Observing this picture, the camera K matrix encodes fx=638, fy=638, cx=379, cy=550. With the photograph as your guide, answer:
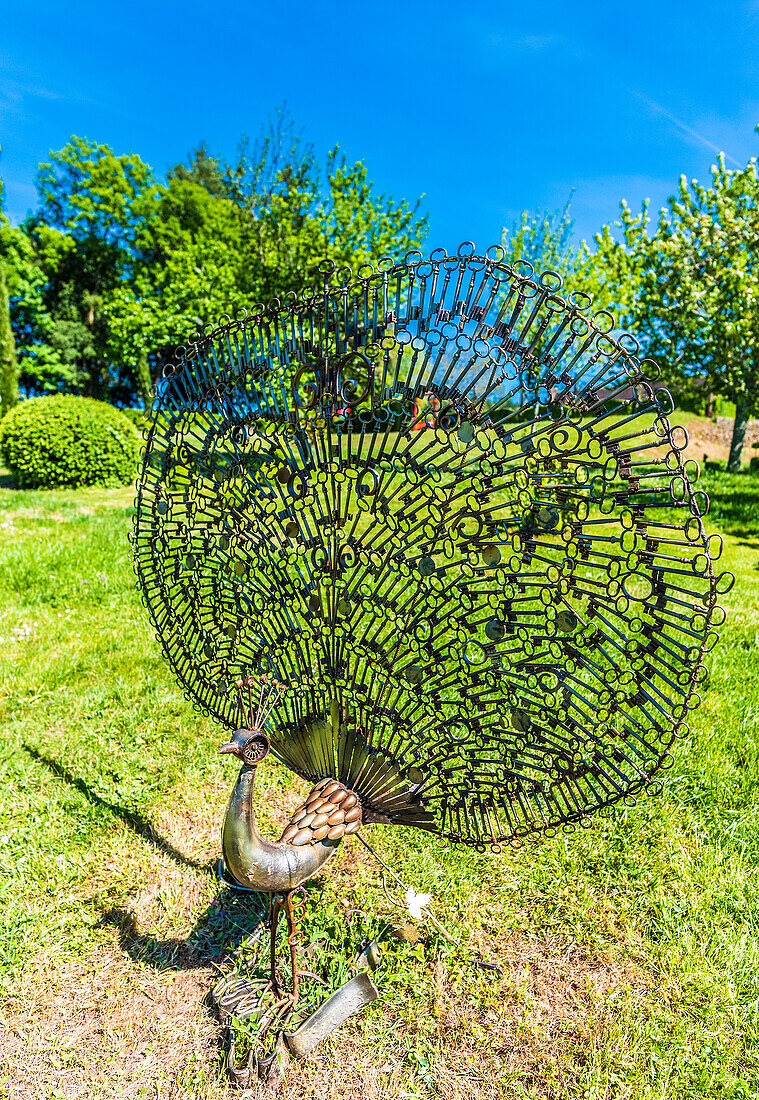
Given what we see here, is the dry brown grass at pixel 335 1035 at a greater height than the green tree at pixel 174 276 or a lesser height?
lesser

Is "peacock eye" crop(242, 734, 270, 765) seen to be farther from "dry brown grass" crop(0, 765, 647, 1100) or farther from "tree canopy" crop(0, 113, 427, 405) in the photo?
"tree canopy" crop(0, 113, 427, 405)

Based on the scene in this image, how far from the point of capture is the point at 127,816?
12.6 ft

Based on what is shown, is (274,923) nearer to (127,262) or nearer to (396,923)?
(396,923)

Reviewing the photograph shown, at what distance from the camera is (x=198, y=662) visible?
2.95 meters

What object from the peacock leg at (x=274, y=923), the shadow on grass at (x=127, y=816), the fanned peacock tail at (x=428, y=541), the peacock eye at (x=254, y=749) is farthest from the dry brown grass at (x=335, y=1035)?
the peacock eye at (x=254, y=749)

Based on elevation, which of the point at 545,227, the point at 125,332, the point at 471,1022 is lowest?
the point at 471,1022

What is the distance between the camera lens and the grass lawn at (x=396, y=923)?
2.47 meters

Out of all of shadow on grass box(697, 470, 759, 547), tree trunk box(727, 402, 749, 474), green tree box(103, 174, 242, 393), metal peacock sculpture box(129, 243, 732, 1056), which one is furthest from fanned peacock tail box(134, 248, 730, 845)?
tree trunk box(727, 402, 749, 474)

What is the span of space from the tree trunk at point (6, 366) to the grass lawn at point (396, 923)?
21.1 metres

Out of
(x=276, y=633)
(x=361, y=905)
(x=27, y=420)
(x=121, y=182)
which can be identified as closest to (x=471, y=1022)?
(x=361, y=905)

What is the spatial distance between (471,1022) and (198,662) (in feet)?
6.28

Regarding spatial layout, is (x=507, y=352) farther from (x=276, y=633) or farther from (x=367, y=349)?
(x=276, y=633)

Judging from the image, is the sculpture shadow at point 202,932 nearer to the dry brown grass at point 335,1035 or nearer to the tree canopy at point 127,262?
the dry brown grass at point 335,1035

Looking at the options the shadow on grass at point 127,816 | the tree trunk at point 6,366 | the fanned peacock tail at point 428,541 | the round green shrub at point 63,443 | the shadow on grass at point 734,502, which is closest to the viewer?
the fanned peacock tail at point 428,541
